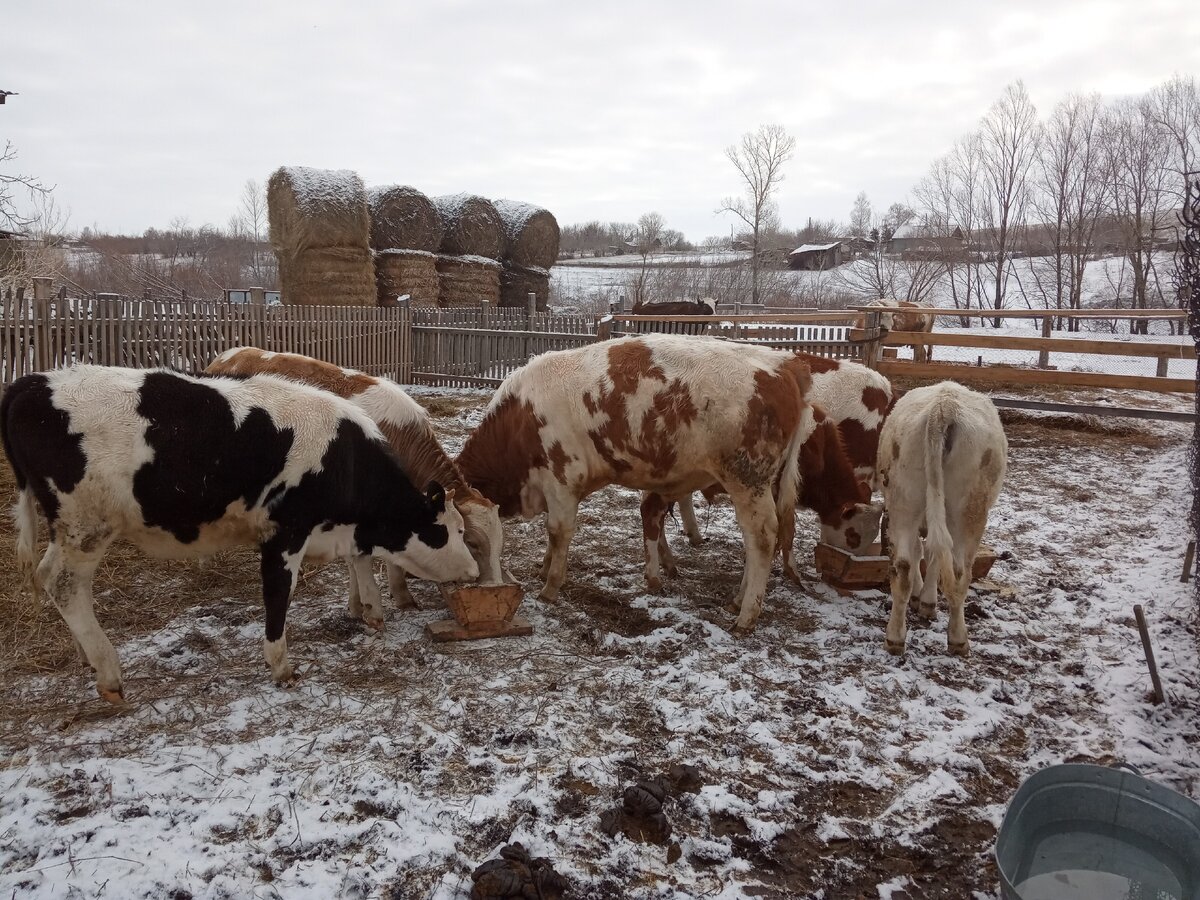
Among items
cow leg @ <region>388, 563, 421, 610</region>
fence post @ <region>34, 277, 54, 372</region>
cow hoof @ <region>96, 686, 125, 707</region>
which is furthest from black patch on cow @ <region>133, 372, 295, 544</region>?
fence post @ <region>34, 277, 54, 372</region>

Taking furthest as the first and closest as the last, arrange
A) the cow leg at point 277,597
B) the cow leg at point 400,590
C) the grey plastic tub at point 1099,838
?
the cow leg at point 400,590
the cow leg at point 277,597
the grey plastic tub at point 1099,838

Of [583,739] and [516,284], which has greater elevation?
[516,284]

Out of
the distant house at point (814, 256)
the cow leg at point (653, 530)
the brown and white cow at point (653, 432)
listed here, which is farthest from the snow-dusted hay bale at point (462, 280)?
the distant house at point (814, 256)

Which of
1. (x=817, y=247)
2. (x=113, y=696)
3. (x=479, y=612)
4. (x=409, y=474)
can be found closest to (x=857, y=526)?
(x=479, y=612)

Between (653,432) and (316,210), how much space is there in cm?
1411

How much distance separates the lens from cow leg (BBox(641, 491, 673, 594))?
5676 mm

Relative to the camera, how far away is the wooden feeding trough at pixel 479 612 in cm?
464

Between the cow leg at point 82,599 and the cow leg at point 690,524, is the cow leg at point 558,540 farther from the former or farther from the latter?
the cow leg at point 82,599

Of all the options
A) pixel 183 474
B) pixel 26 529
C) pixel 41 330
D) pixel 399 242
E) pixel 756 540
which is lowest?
pixel 756 540

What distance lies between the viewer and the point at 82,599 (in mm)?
3627

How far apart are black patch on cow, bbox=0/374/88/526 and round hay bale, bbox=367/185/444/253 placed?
15955mm

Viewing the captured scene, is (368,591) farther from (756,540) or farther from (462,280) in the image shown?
(462,280)

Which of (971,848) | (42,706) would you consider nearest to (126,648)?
(42,706)

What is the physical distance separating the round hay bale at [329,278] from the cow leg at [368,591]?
1338 cm
